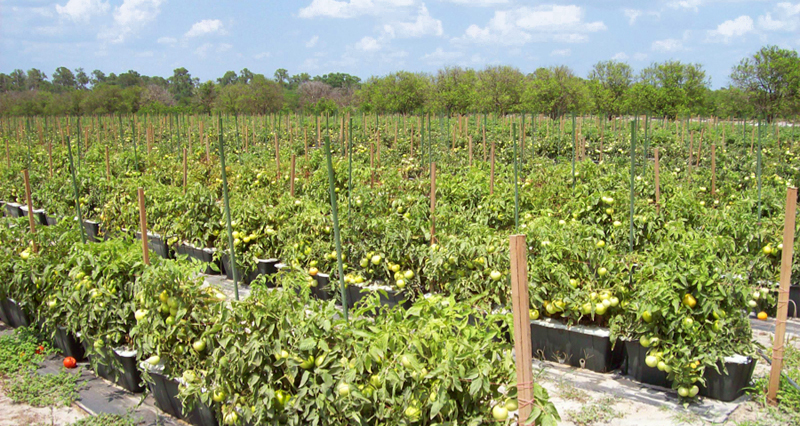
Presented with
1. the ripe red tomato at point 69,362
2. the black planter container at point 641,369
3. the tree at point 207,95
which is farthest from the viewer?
the tree at point 207,95

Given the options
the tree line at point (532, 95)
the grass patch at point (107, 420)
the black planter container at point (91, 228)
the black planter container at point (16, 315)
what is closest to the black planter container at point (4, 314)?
the black planter container at point (16, 315)

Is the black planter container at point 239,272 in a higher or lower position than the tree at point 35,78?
lower

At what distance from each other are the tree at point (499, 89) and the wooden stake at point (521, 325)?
28716mm

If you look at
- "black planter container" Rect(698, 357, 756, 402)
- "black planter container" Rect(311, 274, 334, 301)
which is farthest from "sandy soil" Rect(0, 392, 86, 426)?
"black planter container" Rect(698, 357, 756, 402)

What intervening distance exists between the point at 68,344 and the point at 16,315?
0.87 metres

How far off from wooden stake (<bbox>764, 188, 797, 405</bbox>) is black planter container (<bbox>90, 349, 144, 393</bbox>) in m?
3.53

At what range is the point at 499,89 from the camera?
32469 millimetres

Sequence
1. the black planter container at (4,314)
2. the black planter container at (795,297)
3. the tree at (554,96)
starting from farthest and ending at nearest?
the tree at (554,96)
the black planter container at (795,297)
the black planter container at (4,314)

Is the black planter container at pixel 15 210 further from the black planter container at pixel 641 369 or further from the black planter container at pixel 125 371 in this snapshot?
the black planter container at pixel 641 369

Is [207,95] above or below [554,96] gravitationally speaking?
above

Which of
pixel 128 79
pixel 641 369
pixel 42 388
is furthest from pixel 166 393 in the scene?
pixel 128 79

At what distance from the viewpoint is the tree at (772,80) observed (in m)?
31.6

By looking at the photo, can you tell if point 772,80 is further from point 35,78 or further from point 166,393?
point 35,78

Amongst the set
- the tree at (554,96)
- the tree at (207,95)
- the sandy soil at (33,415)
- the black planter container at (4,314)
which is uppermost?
the tree at (207,95)
